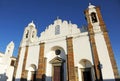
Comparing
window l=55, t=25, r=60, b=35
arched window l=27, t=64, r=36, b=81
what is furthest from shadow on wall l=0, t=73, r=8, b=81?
window l=55, t=25, r=60, b=35

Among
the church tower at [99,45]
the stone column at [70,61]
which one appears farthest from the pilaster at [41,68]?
the church tower at [99,45]

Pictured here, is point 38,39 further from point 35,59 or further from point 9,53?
point 9,53

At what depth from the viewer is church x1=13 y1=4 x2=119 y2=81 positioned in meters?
12.2

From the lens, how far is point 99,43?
1310 centimetres

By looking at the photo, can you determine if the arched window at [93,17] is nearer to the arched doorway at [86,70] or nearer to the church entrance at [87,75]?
the arched doorway at [86,70]

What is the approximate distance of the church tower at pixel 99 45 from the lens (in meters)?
11.5

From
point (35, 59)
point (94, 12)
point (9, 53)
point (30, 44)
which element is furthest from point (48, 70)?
point (9, 53)

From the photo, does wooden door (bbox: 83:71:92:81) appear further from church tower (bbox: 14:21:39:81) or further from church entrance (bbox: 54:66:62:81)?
church tower (bbox: 14:21:39:81)

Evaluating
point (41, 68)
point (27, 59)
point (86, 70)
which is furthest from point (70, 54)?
point (27, 59)

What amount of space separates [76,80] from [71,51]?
342 cm

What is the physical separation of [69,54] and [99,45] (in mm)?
3637

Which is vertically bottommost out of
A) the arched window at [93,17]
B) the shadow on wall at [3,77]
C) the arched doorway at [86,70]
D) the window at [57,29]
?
the shadow on wall at [3,77]

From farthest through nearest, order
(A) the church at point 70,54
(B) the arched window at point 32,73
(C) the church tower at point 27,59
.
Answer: (C) the church tower at point 27,59 < (B) the arched window at point 32,73 < (A) the church at point 70,54

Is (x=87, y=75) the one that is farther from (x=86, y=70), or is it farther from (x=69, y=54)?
(x=69, y=54)
